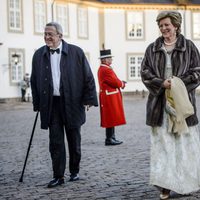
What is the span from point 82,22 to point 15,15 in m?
6.38

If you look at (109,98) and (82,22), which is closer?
(109,98)

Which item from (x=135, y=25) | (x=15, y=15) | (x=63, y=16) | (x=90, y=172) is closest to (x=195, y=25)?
(x=135, y=25)

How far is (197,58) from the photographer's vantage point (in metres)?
5.43

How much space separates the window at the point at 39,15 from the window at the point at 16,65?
213 cm

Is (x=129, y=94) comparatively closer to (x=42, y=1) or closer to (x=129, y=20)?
(x=129, y=20)

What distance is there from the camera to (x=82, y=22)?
126 ft

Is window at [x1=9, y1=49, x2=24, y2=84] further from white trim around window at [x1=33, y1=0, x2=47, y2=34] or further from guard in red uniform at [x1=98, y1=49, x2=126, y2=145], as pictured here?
guard in red uniform at [x1=98, y1=49, x2=126, y2=145]

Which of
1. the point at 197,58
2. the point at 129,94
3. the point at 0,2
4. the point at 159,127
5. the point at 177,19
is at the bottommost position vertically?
the point at 129,94

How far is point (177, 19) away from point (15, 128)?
1025 centimetres

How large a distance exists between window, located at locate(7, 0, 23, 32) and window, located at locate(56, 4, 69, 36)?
133 inches

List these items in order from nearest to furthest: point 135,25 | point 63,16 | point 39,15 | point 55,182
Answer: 1. point 55,182
2. point 39,15
3. point 63,16
4. point 135,25

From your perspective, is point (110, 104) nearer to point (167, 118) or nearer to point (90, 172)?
point (90, 172)

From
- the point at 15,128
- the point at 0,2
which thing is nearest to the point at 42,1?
the point at 0,2

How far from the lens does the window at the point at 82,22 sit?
125ft
